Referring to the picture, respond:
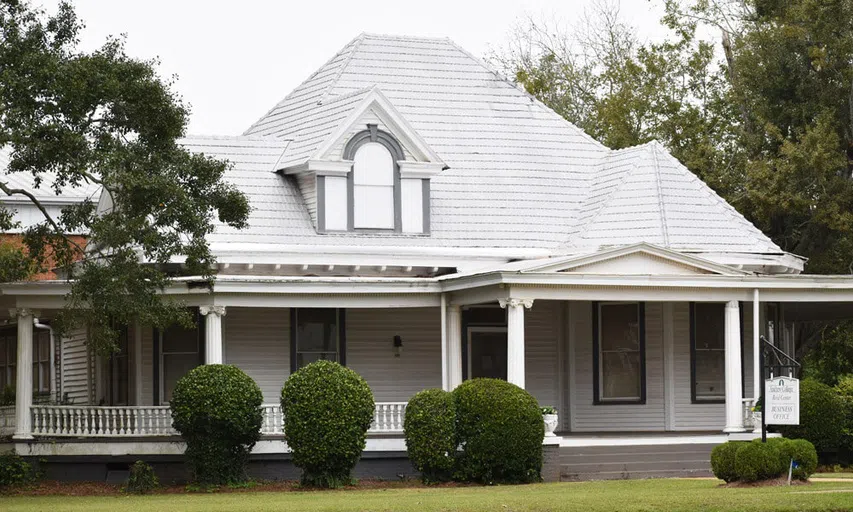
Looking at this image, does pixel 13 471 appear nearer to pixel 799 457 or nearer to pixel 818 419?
pixel 799 457

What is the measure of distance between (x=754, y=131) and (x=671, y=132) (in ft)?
8.51

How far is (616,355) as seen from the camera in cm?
2881

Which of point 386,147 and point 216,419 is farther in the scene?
point 386,147

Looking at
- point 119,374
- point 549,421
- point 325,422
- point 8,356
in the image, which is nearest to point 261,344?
point 119,374

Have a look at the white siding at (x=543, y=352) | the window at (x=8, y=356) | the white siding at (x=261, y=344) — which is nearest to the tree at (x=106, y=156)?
the white siding at (x=261, y=344)

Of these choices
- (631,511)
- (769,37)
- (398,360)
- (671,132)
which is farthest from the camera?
(671,132)

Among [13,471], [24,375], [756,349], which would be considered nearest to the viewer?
[13,471]

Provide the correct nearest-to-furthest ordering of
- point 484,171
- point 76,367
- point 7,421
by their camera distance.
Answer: point 7,421 → point 484,171 → point 76,367

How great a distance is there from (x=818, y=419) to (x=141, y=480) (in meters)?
12.1

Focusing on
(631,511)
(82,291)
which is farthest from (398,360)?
(631,511)

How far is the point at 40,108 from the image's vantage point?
22609 millimetres

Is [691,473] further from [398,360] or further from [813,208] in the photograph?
[813,208]

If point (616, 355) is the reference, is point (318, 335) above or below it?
above

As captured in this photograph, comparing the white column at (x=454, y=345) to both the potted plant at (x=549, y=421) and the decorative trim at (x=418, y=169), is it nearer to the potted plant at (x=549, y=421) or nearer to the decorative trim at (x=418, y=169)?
the potted plant at (x=549, y=421)
